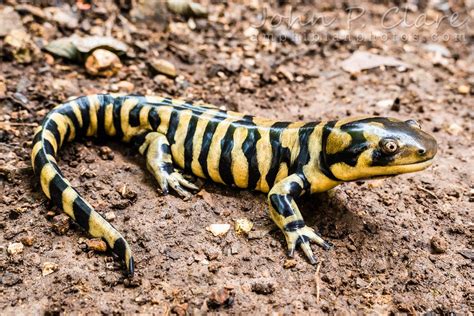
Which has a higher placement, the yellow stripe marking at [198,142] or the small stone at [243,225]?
the yellow stripe marking at [198,142]

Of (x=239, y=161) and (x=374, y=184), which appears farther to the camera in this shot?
(x=374, y=184)

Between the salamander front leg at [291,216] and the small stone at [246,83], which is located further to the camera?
the small stone at [246,83]

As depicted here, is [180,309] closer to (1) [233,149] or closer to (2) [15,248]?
→ (2) [15,248]

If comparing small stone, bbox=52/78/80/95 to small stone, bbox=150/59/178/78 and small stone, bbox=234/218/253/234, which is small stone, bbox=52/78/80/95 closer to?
small stone, bbox=150/59/178/78

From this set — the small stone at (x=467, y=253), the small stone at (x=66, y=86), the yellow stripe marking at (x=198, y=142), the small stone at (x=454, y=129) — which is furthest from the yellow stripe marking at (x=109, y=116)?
the small stone at (x=454, y=129)

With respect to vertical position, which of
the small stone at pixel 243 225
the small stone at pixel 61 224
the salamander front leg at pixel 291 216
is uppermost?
the salamander front leg at pixel 291 216

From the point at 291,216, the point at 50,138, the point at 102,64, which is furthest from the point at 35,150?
the point at 291,216

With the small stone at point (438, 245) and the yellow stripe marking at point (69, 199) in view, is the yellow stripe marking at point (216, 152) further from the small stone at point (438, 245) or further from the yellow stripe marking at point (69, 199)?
the small stone at point (438, 245)
